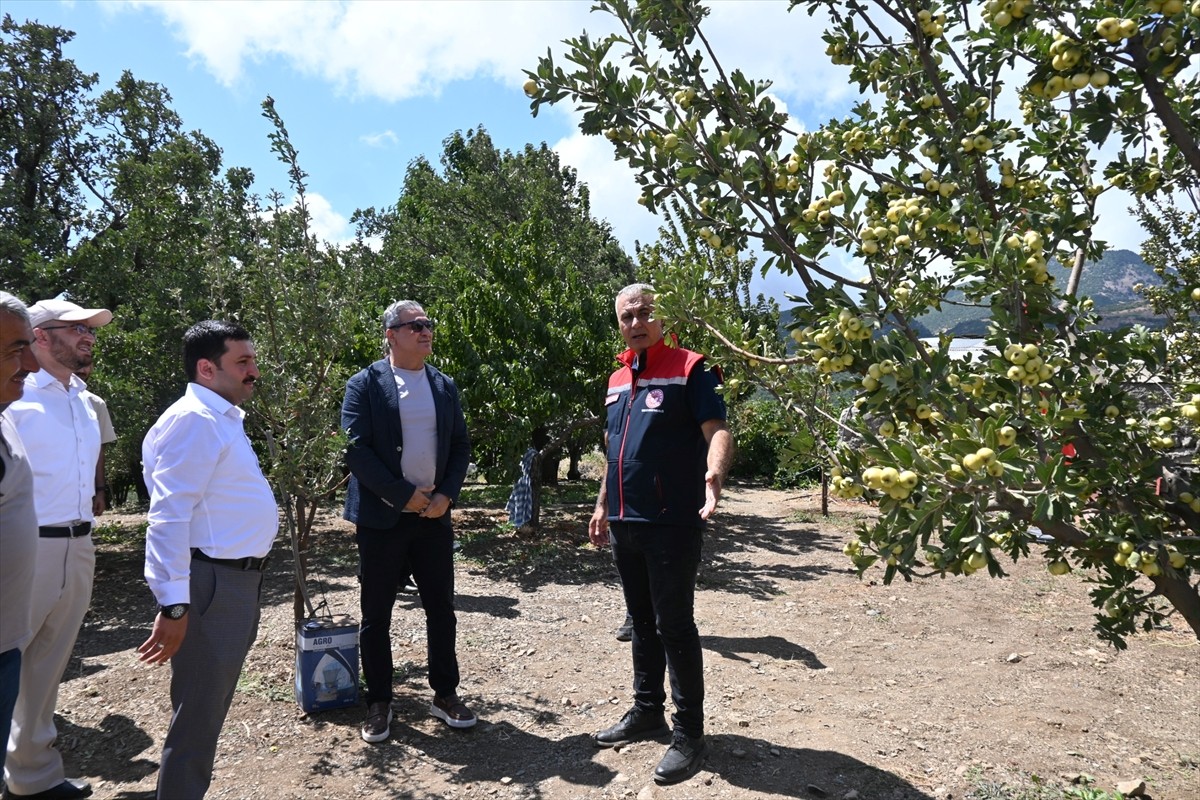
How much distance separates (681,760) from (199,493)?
2356mm

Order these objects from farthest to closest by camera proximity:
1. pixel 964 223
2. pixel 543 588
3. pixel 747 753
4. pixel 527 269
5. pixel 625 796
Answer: pixel 527 269 → pixel 543 588 → pixel 747 753 → pixel 625 796 → pixel 964 223

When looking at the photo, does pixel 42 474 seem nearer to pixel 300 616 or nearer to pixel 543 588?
pixel 300 616

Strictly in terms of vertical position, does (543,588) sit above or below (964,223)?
below

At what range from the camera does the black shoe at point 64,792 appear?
11.9ft

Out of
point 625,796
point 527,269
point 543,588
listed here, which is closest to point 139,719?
point 625,796

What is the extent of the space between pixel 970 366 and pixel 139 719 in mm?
4678

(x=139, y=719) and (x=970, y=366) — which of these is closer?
(x=970, y=366)

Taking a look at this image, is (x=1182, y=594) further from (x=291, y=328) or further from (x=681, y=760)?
(x=291, y=328)

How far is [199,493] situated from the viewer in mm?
2889

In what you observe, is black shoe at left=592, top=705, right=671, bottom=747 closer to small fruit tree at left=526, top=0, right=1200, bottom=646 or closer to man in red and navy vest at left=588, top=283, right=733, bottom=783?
man in red and navy vest at left=588, top=283, right=733, bottom=783

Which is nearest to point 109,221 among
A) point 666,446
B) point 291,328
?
point 291,328

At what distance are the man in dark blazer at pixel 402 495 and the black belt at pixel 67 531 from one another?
3.96 feet

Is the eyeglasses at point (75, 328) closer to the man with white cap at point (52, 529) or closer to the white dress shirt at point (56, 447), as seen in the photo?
the man with white cap at point (52, 529)

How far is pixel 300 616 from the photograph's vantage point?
4.78 metres
